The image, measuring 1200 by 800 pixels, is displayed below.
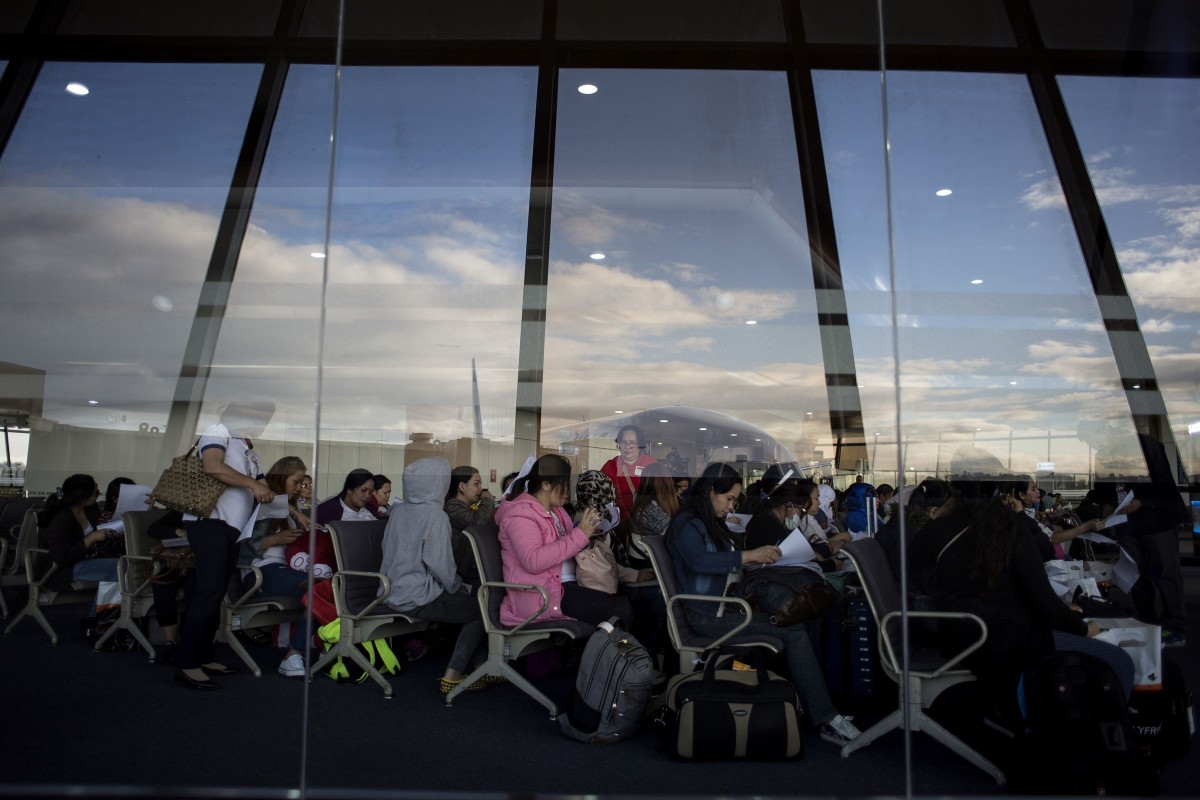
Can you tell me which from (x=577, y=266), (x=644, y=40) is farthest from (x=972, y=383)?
(x=644, y=40)

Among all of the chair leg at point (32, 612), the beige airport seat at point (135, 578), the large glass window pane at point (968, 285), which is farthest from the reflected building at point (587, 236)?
the chair leg at point (32, 612)

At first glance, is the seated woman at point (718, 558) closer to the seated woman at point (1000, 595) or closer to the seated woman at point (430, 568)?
the seated woman at point (1000, 595)

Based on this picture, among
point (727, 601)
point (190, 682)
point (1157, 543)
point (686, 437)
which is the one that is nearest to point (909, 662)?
point (727, 601)

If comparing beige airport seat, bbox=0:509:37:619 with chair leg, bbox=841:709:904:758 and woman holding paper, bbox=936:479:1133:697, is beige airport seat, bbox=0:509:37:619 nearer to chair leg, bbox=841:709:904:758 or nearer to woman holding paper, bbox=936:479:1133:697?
chair leg, bbox=841:709:904:758

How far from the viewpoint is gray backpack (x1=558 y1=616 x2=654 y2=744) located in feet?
11.8

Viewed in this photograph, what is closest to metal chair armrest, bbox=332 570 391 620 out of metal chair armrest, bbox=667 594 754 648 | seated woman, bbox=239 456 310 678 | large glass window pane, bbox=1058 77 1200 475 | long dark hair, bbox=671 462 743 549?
seated woman, bbox=239 456 310 678

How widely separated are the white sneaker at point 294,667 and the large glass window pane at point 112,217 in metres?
1.23

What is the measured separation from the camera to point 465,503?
12.4 feet

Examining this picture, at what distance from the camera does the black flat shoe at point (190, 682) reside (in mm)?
3441

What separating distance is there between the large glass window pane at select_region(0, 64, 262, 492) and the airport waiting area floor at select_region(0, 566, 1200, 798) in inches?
44.7

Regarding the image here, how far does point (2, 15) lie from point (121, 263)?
4.33ft

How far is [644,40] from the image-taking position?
413 cm

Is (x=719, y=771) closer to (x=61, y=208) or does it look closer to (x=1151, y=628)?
(x=1151, y=628)

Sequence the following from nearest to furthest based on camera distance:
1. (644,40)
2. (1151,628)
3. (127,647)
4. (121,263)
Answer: (1151,628) < (127,647) < (121,263) < (644,40)
